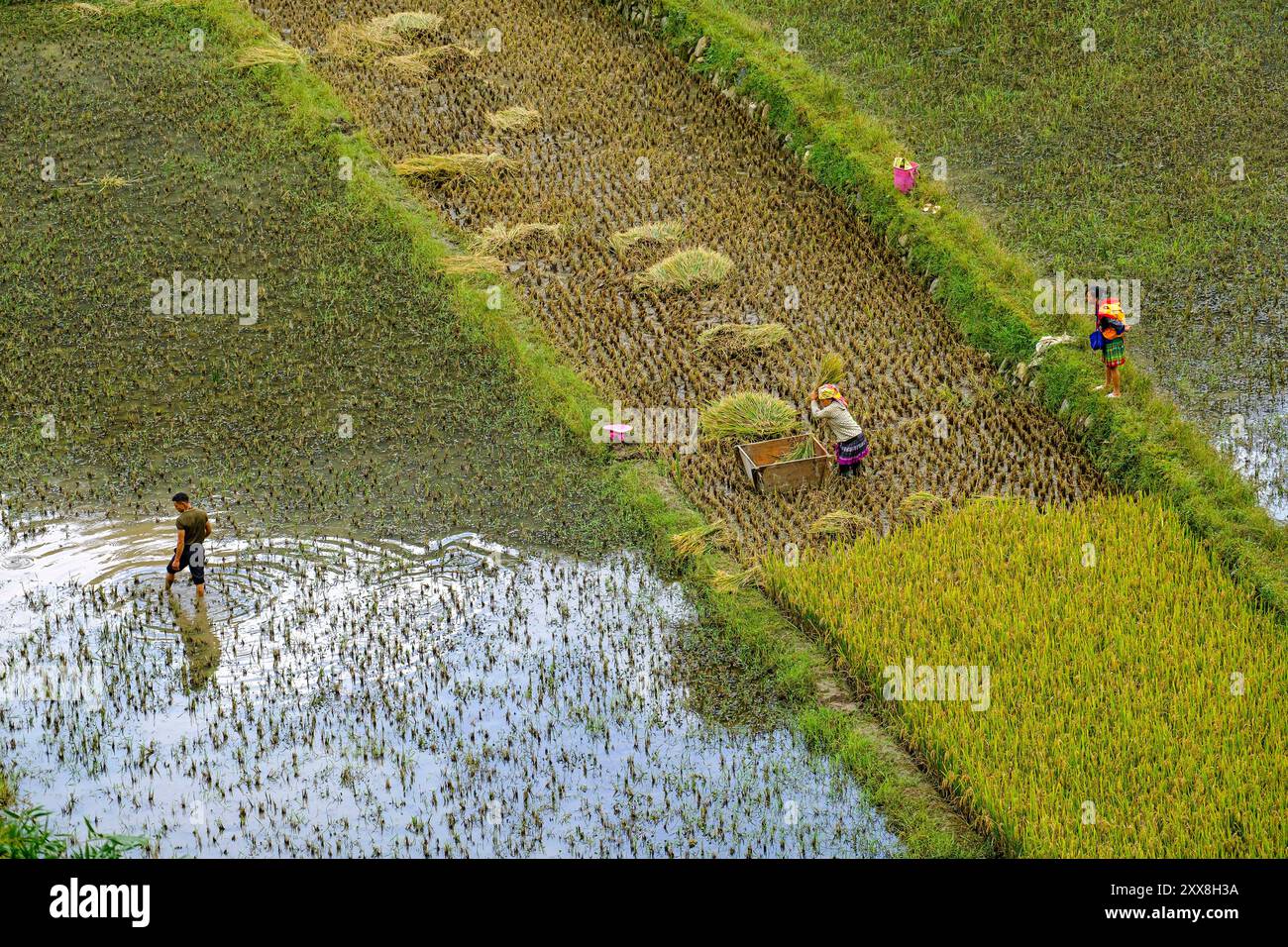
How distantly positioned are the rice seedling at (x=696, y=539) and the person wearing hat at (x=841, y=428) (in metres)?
0.89

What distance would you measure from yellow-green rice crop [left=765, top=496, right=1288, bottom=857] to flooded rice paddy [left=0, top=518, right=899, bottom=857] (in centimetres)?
60

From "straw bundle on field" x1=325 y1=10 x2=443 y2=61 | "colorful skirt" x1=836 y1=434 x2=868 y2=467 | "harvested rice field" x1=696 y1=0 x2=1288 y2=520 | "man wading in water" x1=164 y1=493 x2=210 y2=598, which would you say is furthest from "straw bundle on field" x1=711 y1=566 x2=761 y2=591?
"straw bundle on field" x1=325 y1=10 x2=443 y2=61

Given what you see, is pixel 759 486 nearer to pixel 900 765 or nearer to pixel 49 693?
pixel 900 765

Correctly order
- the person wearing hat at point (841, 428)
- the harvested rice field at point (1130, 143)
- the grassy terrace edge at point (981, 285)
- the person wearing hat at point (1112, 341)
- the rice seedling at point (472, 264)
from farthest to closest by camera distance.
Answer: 1. the rice seedling at point (472, 264)
2. the harvested rice field at point (1130, 143)
3. the person wearing hat at point (1112, 341)
4. the person wearing hat at point (841, 428)
5. the grassy terrace edge at point (981, 285)

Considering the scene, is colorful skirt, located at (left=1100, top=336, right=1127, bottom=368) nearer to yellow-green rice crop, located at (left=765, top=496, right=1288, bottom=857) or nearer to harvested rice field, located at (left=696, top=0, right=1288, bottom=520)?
harvested rice field, located at (left=696, top=0, right=1288, bottom=520)

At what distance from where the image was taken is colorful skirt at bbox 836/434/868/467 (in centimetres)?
1009

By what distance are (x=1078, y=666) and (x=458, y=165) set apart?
7775 mm

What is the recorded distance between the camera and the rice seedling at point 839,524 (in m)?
9.61

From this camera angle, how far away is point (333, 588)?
927cm

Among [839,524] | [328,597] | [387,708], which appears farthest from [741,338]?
[387,708]

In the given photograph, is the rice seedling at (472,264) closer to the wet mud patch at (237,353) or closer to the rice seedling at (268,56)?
the wet mud patch at (237,353)

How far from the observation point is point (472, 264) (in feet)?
42.0

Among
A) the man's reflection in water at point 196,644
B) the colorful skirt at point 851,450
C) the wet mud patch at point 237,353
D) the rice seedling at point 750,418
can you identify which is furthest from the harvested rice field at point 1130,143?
the man's reflection in water at point 196,644

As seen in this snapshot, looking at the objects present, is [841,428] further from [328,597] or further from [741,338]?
[328,597]
